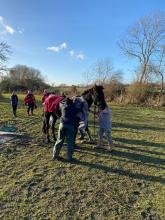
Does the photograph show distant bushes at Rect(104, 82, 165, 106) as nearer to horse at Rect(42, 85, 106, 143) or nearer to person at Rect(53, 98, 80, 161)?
horse at Rect(42, 85, 106, 143)

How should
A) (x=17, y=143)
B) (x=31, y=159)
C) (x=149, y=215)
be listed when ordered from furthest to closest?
(x=17, y=143), (x=31, y=159), (x=149, y=215)

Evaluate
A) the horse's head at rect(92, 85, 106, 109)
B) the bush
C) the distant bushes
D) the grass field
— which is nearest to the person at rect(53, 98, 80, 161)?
the grass field

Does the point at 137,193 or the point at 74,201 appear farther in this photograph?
the point at 137,193

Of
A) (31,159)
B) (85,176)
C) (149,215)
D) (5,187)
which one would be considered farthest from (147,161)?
(5,187)

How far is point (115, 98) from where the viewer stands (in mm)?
29203

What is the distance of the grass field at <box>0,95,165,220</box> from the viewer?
3639mm

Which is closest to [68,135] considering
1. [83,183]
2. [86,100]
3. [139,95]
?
[83,183]

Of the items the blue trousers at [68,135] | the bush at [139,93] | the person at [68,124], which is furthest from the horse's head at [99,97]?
the bush at [139,93]

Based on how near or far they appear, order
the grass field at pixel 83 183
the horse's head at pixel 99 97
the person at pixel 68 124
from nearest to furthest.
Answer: the grass field at pixel 83 183
the person at pixel 68 124
the horse's head at pixel 99 97

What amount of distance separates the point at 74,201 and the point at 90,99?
3744 mm

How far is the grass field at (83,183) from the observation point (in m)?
3.64

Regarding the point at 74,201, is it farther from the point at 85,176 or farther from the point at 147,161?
the point at 147,161

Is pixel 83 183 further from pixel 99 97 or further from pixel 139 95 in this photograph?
pixel 139 95

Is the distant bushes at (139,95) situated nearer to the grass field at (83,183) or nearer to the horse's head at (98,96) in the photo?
the grass field at (83,183)
